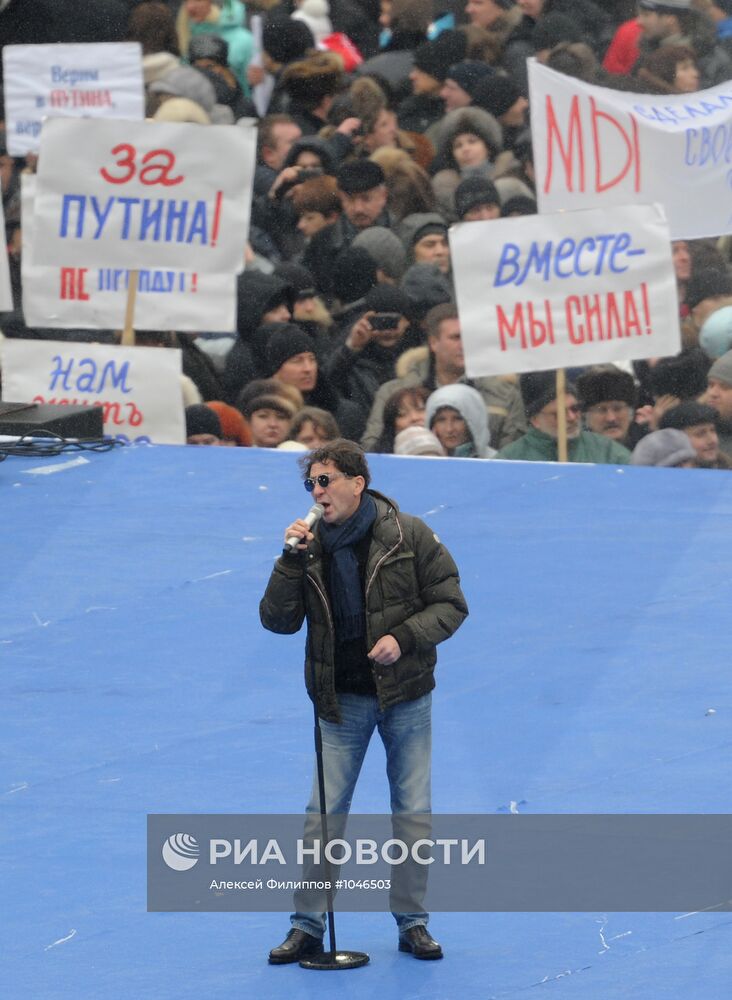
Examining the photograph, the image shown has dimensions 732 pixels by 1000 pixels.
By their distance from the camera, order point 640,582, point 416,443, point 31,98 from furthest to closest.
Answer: point 31,98
point 416,443
point 640,582

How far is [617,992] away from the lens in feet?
24.6

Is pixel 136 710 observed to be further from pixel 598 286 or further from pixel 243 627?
pixel 598 286

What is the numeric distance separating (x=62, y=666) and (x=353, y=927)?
3.02m

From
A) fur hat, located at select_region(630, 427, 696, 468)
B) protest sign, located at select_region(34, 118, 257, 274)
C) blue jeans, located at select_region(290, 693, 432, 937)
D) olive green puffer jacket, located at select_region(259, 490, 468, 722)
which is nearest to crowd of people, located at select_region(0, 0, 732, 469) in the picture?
fur hat, located at select_region(630, 427, 696, 468)

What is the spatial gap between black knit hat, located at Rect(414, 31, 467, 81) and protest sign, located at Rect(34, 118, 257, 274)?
324 cm

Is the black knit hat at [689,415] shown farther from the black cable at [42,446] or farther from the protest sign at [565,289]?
the black cable at [42,446]

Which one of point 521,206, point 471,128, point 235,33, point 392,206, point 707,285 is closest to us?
point 707,285

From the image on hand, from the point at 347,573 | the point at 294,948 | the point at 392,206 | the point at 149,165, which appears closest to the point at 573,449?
the point at 392,206

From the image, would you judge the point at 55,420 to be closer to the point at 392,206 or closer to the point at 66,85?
the point at 392,206

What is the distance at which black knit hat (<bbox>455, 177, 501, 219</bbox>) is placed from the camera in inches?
587

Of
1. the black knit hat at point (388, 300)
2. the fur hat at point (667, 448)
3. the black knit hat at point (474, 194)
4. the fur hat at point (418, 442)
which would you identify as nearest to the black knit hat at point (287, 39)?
the black knit hat at point (474, 194)

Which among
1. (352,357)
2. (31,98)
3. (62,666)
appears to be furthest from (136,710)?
(31,98)

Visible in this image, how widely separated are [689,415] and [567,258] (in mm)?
1274

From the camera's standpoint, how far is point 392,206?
50.4 feet
